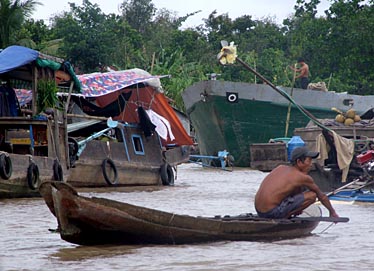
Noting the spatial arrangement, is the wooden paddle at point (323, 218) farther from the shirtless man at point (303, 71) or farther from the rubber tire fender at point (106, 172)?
the shirtless man at point (303, 71)

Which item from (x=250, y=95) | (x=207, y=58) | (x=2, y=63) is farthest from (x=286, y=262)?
(x=207, y=58)

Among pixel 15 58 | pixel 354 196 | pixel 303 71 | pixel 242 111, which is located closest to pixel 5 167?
pixel 15 58

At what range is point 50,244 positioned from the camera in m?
8.86

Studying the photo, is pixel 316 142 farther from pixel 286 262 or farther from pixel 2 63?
pixel 286 262

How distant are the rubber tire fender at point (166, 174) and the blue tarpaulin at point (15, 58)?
18.1ft

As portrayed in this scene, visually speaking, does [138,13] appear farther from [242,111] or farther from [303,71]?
[303,71]

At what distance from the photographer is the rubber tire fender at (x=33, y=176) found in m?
14.2

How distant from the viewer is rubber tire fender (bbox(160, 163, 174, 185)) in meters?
19.4

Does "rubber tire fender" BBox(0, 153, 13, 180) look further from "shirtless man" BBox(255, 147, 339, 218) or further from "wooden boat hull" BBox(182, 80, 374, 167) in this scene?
"wooden boat hull" BBox(182, 80, 374, 167)

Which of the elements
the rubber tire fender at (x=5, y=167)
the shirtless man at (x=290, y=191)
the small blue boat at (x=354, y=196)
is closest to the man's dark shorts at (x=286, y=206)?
the shirtless man at (x=290, y=191)

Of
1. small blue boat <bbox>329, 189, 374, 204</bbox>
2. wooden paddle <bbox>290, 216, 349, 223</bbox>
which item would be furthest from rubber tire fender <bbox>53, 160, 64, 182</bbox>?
wooden paddle <bbox>290, 216, 349, 223</bbox>

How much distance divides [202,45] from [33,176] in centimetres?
2604

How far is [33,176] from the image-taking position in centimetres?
1428

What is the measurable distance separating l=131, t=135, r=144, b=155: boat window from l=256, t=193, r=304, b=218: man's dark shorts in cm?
1007
